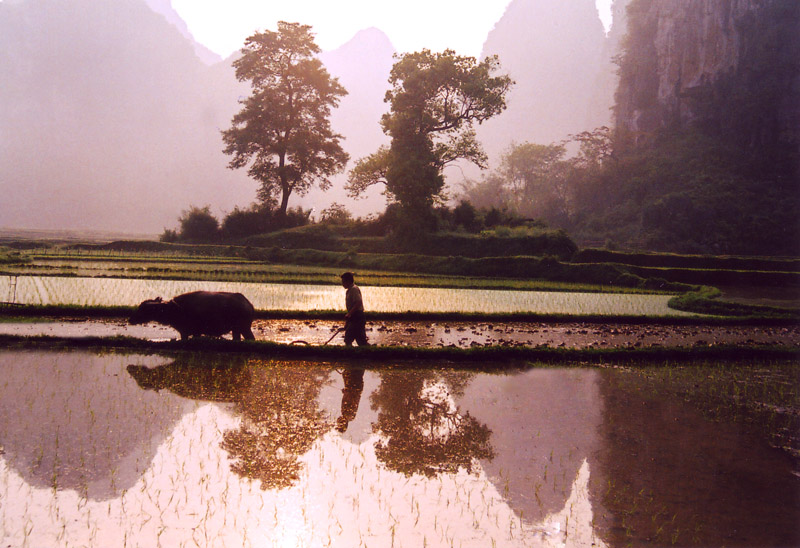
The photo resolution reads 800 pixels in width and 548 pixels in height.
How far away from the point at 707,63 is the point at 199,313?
66419mm

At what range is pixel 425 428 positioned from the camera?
616 centimetres

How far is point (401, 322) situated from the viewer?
13.3m

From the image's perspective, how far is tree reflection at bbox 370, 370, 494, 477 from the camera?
17.2ft

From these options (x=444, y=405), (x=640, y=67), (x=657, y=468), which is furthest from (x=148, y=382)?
(x=640, y=67)

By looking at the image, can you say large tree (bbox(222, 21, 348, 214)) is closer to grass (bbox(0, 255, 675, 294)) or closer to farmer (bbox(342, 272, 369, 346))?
grass (bbox(0, 255, 675, 294))

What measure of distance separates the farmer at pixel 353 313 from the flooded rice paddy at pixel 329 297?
13.2 ft

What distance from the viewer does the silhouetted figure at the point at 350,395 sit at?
628cm

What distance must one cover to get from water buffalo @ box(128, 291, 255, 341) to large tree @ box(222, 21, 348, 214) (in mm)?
32622

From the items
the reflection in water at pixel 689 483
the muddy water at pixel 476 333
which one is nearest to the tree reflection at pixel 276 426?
the muddy water at pixel 476 333

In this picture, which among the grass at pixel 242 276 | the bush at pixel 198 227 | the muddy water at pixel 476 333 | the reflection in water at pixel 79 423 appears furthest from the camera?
the bush at pixel 198 227

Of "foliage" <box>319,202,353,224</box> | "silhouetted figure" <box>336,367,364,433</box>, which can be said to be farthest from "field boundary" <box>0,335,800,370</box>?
"foliage" <box>319,202,353,224</box>

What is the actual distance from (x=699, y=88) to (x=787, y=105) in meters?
9.24

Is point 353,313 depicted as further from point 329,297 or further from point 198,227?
point 198,227

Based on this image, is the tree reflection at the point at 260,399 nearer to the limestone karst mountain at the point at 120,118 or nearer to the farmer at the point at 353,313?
the farmer at the point at 353,313
